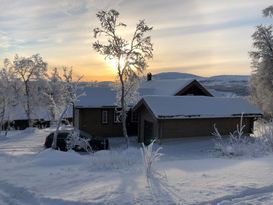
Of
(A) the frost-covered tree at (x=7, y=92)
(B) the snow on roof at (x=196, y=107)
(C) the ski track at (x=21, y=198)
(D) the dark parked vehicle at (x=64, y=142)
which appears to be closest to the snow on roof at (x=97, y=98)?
(B) the snow on roof at (x=196, y=107)

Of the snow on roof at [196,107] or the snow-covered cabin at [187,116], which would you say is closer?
the snow-covered cabin at [187,116]

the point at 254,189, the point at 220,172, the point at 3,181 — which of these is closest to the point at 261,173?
the point at 220,172

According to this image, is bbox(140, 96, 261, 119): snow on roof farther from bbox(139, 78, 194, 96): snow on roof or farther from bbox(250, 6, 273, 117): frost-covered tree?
bbox(250, 6, 273, 117): frost-covered tree

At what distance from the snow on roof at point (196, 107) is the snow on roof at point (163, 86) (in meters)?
4.34

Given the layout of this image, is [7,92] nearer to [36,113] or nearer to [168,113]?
[36,113]

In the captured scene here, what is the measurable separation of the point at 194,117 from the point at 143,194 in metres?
21.9

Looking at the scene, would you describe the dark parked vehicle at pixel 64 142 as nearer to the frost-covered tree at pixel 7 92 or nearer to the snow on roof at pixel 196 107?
the snow on roof at pixel 196 107

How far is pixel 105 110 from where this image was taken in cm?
3684

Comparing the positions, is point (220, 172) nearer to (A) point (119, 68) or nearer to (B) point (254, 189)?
(B) point (254, 189)

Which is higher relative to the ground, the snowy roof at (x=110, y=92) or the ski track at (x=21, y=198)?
the snowy roof at (x=110, y=92)

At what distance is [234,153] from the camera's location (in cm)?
1950

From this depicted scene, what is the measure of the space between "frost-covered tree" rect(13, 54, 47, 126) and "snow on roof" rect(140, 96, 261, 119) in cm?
3530

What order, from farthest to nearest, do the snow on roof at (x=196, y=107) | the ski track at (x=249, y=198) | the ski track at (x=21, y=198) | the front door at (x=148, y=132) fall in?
the front door at (x=148, y=132) < the snow on roof at (x=196, y=107) < the ski track at (x=21, y=198) < the ski track at (x=249, y=198)

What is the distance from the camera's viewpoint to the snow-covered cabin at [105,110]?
36250 millimetres
